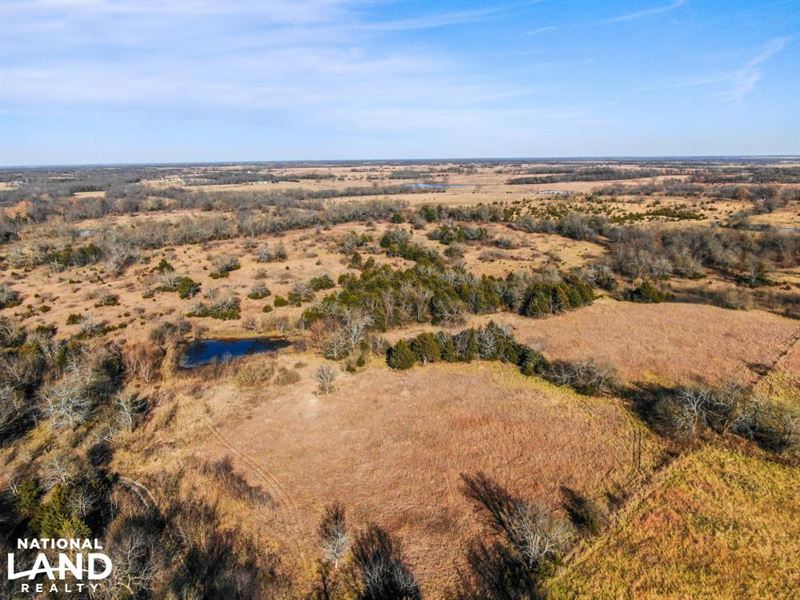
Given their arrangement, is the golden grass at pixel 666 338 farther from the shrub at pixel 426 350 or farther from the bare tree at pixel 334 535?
the bare tree at pixel 334 535

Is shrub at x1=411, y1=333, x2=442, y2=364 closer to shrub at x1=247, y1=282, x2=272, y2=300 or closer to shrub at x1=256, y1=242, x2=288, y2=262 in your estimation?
shrub at x1=247, y1=282, x2=272, y2=300

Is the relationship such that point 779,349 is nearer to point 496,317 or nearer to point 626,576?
point 496,317

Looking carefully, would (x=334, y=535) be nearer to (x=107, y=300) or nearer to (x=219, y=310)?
(x=219, y=310)

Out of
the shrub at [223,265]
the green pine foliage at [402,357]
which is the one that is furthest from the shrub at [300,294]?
the green pine foliage at [402,357]

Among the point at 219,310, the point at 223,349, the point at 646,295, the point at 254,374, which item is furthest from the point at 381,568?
the point at 646,295

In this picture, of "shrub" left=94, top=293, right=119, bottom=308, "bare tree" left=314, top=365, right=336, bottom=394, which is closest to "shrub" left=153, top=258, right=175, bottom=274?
"shrub" left=94, top=293, right=119, bottom=308

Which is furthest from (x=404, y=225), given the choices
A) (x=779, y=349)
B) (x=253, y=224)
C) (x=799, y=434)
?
(x=799, y=434)
